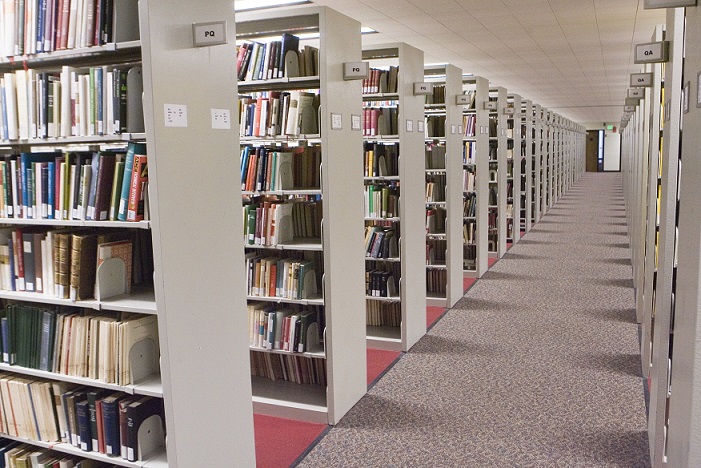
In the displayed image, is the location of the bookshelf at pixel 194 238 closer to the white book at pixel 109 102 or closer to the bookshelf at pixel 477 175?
the white book at pixel 109 102

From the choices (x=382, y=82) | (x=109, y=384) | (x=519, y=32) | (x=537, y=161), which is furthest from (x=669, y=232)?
(x=537, y=161)

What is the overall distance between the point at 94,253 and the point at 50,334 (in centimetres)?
49

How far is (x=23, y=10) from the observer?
278 cm

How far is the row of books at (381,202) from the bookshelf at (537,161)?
718 centimetres

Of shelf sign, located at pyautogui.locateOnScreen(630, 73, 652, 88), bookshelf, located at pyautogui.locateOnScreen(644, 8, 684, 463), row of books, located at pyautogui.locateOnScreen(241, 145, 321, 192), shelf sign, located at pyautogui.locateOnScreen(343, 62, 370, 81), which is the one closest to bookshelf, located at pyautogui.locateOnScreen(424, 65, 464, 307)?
shelf sign, located at pyautogui.locateOnScreen(630, 73, 652, 88)

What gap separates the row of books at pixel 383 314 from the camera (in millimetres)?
5707

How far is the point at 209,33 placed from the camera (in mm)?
2475

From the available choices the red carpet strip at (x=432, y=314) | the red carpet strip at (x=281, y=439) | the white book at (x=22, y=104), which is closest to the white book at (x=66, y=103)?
the white book at (x=22, y=104)

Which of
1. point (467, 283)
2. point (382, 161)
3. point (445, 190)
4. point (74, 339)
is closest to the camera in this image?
point (74, 339)

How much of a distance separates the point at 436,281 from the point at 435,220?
2.40 feet

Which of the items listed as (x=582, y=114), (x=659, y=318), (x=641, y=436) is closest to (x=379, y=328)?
(x=641, y=436)

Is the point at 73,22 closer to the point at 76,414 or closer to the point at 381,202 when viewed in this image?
the point at 76,414

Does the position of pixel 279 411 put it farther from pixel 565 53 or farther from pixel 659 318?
pixel 565 53

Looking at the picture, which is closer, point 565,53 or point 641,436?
point 641,436
